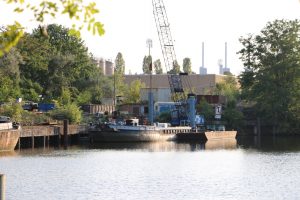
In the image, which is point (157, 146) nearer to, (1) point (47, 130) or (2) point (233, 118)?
(1) point (47, 130)

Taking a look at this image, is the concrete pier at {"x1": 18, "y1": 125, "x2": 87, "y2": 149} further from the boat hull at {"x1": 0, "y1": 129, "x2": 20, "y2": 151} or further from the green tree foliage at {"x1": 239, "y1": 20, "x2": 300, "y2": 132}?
the green tree foliage at {"x1": 239, "y1": 20, "x2": 300, "y2": 132}

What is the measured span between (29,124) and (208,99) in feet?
156

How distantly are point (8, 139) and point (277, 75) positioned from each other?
6470 centimetres

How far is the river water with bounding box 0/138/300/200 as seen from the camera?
137 feet

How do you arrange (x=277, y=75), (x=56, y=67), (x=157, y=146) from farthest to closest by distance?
(x=56, y=67), (x=277, y=75), (x=157, y=146)

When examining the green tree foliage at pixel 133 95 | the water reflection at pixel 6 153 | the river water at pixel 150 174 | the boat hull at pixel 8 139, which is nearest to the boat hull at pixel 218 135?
the river water at pixel 150 174

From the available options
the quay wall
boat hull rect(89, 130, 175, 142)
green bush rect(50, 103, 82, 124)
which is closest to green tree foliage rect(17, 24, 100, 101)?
green bush rect(50, 103, 82, 124)

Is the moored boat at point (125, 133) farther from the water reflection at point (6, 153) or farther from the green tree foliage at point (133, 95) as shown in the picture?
the green tree foliage at point (133, 95)

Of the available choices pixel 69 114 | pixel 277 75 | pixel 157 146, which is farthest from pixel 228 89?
pixel 157 146

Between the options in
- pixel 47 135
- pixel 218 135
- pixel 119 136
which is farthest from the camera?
pixel 218 135

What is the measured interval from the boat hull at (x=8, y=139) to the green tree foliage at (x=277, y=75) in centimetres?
5925

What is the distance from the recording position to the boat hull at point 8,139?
76.0 meters

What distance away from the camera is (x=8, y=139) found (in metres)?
77.2

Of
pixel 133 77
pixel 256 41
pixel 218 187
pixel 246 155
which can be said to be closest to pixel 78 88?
pixel 256 41
